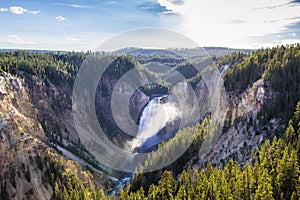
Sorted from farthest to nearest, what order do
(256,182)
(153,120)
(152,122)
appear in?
(153,120), (152,122), (256,182)

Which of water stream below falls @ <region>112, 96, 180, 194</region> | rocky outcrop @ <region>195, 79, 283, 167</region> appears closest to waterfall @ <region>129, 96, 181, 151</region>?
water stream below falls @ <region>112, 96, 180, 194</region>

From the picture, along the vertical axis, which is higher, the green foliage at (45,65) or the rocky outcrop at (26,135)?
the green foliage at (45,65)

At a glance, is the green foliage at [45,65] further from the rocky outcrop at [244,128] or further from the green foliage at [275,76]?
the rocky outcrop at [244,128]

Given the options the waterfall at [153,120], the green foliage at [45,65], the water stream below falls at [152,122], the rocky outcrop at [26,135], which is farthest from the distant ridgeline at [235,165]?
the water stream below falls at [152,122]

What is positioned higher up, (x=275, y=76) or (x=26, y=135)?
(x=275, y=76)

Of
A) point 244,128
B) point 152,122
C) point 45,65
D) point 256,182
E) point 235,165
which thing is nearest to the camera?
point 256,182

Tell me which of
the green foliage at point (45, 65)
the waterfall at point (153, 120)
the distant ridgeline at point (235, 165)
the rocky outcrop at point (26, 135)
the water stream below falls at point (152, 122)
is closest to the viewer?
the distant ridgeline at point (235, 165)

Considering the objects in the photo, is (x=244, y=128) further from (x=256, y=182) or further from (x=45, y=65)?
(x=45, y=65)

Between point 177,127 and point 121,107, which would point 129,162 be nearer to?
point 177,127

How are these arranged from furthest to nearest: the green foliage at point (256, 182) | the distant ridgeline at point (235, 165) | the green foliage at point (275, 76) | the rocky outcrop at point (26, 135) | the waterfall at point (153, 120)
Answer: the waterfall at point (153, 120), the rocky outcrop at point (26, 135), the green foliage at point (275, 76), the distant ridgeline at point (235, 165), the green foliage at point (256, 182)

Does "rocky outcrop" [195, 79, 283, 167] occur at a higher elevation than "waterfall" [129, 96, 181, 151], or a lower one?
higher

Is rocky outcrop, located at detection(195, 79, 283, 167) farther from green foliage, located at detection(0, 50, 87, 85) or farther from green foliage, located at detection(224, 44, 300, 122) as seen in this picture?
green foliage, located at detection(0, 50, 87, 85)

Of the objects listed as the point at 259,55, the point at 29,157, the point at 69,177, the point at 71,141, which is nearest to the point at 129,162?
the point at 71,141

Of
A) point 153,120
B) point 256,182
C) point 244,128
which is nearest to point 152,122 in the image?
point 153,120
